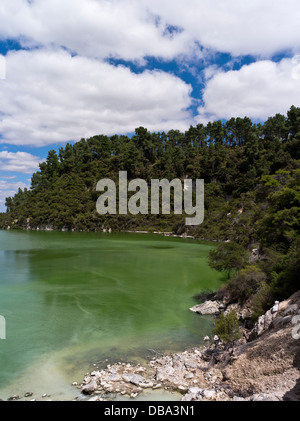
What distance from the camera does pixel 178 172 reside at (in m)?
91.9

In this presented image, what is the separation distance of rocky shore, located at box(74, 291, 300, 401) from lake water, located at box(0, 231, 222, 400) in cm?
93

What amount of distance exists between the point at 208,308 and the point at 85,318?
276 inches

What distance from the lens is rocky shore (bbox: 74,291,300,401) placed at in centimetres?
757

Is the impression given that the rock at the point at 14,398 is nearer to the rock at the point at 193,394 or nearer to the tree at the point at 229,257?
the rock at the point at 193,394

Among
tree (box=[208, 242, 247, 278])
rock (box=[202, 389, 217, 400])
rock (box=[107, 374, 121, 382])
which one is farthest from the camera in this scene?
tree (box=[208, 242, 247, 278])

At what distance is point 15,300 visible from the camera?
18625mm

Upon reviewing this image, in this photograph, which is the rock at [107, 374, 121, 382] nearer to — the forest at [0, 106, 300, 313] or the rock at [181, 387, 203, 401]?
the rock at [181, 387, 203, 401]

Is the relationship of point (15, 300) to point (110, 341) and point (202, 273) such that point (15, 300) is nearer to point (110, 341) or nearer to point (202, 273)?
point (110, 341)

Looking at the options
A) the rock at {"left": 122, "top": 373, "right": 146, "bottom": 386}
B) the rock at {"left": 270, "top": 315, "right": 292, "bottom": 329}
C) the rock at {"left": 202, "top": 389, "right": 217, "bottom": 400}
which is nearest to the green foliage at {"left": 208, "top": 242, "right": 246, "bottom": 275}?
the rock at {"left": 270, "top": 315, "right": 292, "bottom": 329}

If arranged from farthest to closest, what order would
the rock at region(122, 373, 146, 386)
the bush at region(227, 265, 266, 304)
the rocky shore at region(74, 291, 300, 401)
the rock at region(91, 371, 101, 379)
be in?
1. the bush at region(227, 265, 266, 304)
2. the rock at region(91, 371, 101, 379)
3. the rock at region(122, 373, 146, 386)
4. the rocky shore at region(74, 291, 300, 401)

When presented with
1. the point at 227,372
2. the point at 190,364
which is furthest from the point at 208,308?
the point at 227,372

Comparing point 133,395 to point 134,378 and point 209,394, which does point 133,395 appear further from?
point 209,394

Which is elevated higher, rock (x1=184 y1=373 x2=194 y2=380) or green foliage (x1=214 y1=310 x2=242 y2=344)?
green foliage (x1=214 y1=310 x2=242 y2=344)
